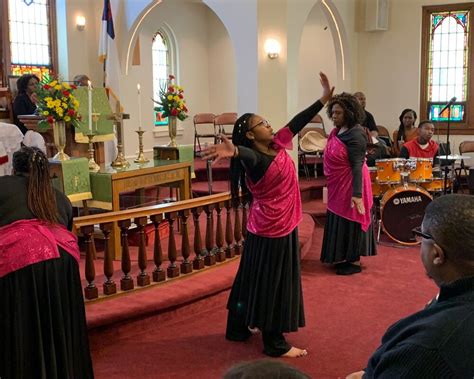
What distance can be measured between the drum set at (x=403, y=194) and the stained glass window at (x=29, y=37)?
518 cm

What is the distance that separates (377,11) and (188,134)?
13.9ft

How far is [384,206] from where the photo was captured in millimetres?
6246

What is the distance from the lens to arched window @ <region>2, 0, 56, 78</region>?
8.43 m

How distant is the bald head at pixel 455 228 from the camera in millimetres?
1351

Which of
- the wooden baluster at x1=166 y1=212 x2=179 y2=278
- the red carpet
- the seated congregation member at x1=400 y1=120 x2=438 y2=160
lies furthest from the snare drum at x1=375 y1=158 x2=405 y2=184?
the wooden baluster at x1=166 y1=212 x2=179 y2=278

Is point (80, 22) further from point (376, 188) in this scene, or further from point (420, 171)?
point (420, 171)

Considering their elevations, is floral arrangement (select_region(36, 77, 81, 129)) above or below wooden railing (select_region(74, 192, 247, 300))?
above

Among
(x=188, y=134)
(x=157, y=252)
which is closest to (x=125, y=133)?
(x=188, y=134)

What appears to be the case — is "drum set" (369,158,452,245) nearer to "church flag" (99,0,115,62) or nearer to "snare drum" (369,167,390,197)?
"snare drum" (369,167,390,197)

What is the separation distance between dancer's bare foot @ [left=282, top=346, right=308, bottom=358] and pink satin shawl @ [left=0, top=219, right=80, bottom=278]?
1.56m

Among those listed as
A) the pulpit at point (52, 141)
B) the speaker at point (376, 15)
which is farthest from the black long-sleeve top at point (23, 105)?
the speaker at point (376, 15)

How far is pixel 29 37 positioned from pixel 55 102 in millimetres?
4525

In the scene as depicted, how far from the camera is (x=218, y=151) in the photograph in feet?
9.30

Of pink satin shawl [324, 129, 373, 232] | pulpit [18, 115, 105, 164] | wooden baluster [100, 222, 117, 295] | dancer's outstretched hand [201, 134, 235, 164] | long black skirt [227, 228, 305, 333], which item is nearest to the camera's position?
dancer's outstretched hand [201, 134, 235, 164]
